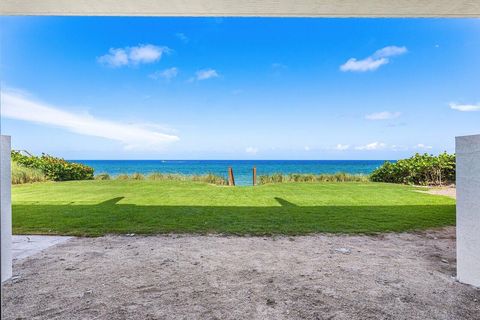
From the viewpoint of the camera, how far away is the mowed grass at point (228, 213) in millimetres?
4438

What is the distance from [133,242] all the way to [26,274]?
125 centimetres

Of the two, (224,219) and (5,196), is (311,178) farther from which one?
(5,196)

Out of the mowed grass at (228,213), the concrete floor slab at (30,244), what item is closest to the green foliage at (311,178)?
the mowed grass at (228,213)

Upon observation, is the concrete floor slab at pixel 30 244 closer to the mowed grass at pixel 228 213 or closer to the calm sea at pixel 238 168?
the mowed grass at pixel 228 213

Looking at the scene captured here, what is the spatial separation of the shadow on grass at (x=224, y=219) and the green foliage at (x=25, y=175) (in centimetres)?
597

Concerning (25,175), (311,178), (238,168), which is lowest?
(238,168)

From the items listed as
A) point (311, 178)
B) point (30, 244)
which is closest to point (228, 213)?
point (30, 244)

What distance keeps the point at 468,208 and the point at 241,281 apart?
2176mm

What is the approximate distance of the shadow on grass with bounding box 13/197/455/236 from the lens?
14.3 ft

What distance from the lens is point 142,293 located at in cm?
233

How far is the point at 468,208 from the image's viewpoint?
8.18ft

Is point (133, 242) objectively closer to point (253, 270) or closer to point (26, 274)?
point (26, 274)

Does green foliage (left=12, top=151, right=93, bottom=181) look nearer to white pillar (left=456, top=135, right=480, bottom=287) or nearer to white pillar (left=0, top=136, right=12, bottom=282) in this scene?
white pillar (left=0, top=136, right=12, bottom=282)

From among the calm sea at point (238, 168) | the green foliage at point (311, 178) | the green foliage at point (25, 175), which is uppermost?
the green foliage at point (25, 175)
